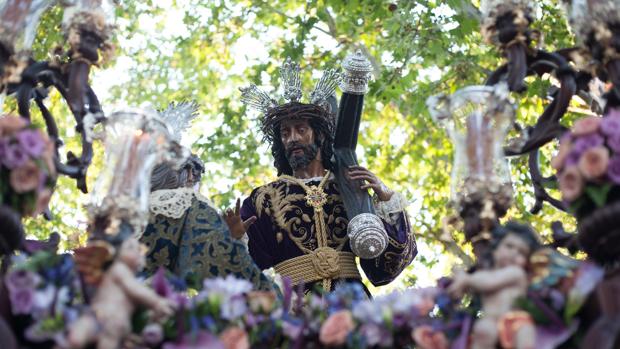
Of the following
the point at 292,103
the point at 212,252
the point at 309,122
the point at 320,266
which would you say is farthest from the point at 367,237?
the point at 292,103

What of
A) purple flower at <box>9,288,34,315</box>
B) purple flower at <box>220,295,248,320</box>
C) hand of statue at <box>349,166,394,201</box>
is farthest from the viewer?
hand of statue at <box>349,166,394,201</box>

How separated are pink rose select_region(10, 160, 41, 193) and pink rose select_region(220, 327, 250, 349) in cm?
117

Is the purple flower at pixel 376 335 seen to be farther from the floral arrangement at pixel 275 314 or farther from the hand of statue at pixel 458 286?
the hand of statue at pixel 458 286

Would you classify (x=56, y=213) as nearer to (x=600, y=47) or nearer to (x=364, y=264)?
(x=364, y=264)

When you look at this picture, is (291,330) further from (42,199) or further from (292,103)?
(292,103)

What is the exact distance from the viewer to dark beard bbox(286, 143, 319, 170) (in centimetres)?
792

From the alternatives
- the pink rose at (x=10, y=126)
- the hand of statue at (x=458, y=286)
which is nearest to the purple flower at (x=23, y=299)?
the pink rose at (x=10, y=126)

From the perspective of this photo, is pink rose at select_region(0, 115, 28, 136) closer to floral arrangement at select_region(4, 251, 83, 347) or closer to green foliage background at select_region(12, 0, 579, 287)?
floral arrangement at select_region(4, 251, 83, 347)

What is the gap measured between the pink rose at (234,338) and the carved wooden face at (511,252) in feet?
3.98

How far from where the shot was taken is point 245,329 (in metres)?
4.88

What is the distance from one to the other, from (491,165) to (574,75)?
1034 millimetres

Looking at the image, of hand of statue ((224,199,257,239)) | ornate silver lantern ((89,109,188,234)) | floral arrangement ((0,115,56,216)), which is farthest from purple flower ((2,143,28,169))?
hand of statue ((224,199,257,239))

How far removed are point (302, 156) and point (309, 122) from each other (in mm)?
326

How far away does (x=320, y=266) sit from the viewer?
283 inches
